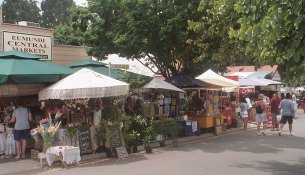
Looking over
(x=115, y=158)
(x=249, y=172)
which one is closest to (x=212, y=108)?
(x=115, y=158)

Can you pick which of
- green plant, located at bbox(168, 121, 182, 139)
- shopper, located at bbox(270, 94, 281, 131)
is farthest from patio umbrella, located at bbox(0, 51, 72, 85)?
shopper, located at bbox(270, 94, 281, 131)

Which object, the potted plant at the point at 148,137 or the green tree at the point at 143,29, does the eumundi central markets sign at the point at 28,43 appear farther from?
the potted plant at the point at 148,137

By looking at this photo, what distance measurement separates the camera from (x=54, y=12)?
64062mm

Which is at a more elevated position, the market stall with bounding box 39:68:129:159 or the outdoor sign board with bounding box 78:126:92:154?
the market stall with bounding box 39:68:129:159

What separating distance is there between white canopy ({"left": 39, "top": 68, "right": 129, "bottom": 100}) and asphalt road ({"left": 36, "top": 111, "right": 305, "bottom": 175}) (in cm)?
198

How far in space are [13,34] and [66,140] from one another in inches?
240

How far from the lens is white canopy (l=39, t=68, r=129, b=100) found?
38.0 ft

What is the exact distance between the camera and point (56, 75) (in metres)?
12.6

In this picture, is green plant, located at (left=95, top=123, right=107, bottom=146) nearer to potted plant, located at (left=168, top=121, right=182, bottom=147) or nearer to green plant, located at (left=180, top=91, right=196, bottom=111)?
potted plant, located at (left=168, top=121, right=182, bottom=147)

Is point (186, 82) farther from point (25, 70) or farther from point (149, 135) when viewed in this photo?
point (25, 70)

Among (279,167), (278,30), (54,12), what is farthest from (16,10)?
(278,30)

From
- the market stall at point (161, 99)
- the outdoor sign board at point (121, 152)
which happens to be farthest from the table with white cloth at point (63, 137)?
the market stall at point (161, 99)

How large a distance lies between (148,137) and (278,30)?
7123mm

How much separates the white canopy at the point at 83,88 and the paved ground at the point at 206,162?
1.95m
